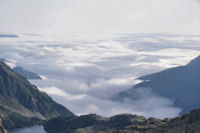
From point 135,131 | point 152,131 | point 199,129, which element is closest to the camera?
point 199,129

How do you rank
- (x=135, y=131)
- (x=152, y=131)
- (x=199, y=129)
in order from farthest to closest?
(x=135, y=131) < (x=152, y=131) < (x=199, y=129)

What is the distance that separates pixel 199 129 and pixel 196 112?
1698cm

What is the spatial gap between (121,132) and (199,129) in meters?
64.3

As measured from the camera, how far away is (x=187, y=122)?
406 feet

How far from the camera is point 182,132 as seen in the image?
118m

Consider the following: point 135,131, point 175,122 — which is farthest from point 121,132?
point 175,122

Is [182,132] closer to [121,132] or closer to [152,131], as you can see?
[152,131]

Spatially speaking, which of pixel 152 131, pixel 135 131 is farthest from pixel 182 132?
pixel 135 131

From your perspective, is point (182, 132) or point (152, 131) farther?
point (152, 131)

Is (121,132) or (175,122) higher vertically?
(175,122)

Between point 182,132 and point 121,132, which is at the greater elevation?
point 182,132

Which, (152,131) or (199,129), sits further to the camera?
(152,131)

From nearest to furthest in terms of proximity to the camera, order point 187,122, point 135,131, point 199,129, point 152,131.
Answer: point 199,129
point 187,122
point 152,131
point 135,131

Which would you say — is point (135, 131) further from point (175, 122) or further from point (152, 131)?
point (175, 122)
